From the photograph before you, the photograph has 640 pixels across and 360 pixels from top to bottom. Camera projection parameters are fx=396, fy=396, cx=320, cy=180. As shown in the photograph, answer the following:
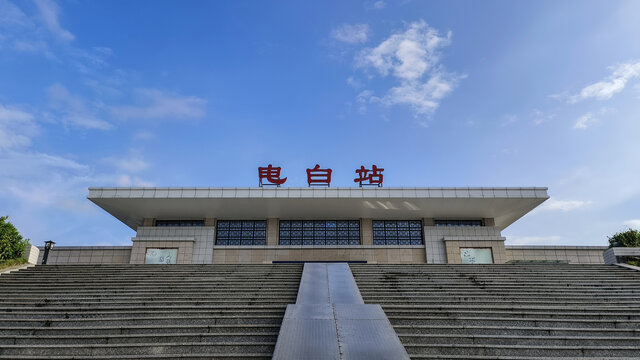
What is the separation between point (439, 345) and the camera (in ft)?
19.7

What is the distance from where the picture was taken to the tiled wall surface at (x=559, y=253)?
67.6 ft

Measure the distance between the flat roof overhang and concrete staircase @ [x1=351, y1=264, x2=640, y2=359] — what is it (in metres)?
6.01

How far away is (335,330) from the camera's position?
5.91 meters

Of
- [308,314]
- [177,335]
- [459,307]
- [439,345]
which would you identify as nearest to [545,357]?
[439,345]

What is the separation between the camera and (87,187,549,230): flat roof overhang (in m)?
18.1

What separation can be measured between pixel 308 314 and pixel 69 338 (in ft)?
13.1

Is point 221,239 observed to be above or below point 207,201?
below

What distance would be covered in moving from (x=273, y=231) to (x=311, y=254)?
2.40 m

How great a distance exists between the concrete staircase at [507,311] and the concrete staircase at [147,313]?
2.38m

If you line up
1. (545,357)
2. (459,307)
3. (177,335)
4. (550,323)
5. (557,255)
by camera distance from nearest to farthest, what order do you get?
(545,357) → (177,335) → (550,323) → (459,307) → (557,255)

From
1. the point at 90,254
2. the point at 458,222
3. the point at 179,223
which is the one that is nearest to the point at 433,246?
the point at 458,222

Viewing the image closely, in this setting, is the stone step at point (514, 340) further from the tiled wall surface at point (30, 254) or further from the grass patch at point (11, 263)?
the tiled wall surface at point (30, 254)

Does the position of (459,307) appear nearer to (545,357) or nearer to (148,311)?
(545,357)

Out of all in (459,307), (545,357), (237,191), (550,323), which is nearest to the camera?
(545,357)
